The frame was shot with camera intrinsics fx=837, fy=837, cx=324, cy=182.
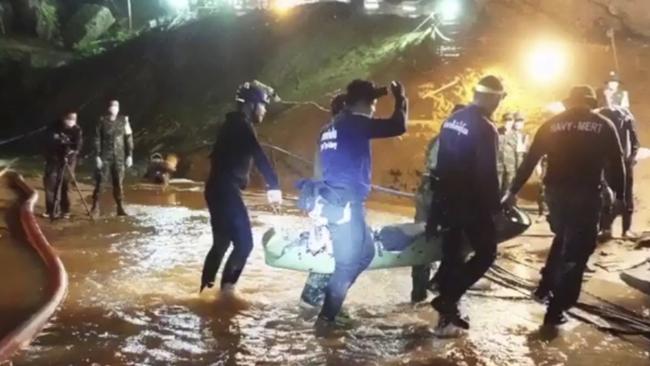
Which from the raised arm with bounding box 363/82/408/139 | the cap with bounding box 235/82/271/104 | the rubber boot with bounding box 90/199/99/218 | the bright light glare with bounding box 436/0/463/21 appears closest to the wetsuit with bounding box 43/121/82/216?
the rubber boot with bounding box 90/199/99/218

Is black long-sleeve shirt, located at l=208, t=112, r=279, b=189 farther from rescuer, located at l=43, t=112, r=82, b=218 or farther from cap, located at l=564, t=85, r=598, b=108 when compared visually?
rescuer, located at l=43, t=112, r=82, b=218

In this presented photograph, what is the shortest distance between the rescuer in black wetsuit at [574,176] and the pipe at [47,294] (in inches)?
162

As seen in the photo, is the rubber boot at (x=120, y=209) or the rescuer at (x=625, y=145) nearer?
the rescuer at (x=625, y=145)

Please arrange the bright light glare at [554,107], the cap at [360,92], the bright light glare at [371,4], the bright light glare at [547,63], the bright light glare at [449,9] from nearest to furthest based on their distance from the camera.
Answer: the cap at [360,92]
the bright light glare at [554,107]
the bright light glare at [547,63]
the bright light glare at [449,9]
the bright light glare at [371,4]

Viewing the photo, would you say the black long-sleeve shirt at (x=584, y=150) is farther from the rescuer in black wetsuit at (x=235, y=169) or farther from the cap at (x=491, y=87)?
the rescuer in black wetsuit at (x=235, y=169)

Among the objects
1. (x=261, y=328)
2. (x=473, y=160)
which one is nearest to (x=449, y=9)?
(x=473, y=160)

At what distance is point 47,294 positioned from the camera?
26.0 feet

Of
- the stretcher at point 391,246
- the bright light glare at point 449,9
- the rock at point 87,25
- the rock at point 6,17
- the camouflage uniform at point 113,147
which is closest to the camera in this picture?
the stretcher at point 391,246

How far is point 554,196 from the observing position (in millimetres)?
7258

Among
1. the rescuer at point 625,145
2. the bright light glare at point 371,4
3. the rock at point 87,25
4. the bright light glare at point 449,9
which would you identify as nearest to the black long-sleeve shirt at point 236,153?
the rescuer at point 625,145

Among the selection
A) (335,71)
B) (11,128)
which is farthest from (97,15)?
(335,71)

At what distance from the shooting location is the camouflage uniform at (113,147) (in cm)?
1375

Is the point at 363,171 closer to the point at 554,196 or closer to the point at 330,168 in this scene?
the point at 330,168

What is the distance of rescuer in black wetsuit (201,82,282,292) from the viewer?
7.94 metres
